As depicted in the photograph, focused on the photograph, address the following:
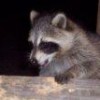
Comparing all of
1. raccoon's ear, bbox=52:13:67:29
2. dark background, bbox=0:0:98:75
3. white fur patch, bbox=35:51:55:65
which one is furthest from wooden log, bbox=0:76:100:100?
dark background, bbox=0:0:98:75

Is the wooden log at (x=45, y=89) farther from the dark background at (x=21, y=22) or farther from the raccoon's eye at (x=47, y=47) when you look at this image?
the dark background at (x=21, y=22)

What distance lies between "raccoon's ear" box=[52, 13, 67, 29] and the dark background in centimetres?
264

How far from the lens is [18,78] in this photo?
384cm

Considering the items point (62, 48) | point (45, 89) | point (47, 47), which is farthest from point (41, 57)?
point (45, 89)

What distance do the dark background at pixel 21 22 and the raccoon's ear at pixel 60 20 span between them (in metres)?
2.64

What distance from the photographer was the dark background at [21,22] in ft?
24.2

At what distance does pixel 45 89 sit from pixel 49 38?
2.40 feet

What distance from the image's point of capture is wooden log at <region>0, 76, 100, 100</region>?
374 centimetres

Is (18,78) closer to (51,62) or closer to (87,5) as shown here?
(51,62)

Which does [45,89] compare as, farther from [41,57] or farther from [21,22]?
[21,22]

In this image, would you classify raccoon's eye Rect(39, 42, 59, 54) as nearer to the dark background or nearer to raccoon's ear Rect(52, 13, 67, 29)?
raccoon's ear Rect(52, 13, 67, 29)

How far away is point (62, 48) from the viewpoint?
4559 mm

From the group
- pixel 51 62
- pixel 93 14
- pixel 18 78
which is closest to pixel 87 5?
pixel 93 14

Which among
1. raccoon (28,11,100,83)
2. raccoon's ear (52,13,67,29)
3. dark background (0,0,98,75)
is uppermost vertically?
raccoon's ear (52,13,67,29)
